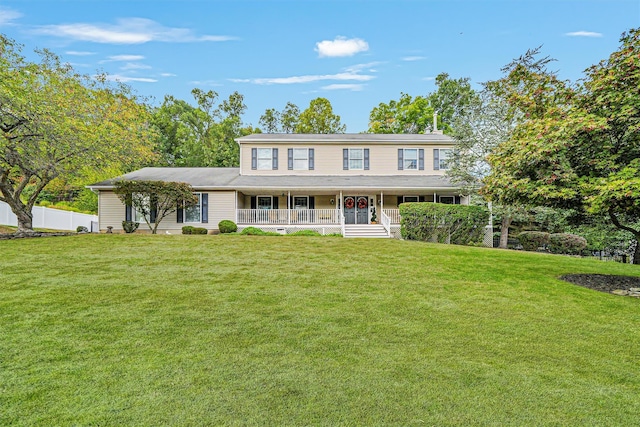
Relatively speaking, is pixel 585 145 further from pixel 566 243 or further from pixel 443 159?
pixel 443 159

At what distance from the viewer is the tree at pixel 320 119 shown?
36.2 metres

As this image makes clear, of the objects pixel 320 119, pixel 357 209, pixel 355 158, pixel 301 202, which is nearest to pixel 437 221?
pixel 357 209

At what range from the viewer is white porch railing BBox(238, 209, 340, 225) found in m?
18.7

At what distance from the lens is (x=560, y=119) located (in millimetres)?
7477

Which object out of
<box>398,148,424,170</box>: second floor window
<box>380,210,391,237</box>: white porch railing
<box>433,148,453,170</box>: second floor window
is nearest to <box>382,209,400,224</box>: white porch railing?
<box>380,210,391,237</box>: white porch railing

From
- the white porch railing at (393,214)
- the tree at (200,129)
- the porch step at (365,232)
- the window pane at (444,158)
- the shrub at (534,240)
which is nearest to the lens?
the porch step at (365,232)

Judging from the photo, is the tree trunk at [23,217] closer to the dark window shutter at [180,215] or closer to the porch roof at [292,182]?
the porch roof at [292,182]

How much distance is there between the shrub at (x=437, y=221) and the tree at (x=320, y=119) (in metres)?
21.5

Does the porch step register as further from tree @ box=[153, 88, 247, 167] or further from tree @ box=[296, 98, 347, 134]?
tree @ box=[296, 98, 347, 134]

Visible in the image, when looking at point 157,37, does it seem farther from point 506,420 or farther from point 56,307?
point 506,420

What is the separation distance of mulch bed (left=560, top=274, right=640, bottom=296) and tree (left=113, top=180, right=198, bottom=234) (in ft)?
50.3

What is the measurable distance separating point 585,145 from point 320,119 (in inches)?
1204

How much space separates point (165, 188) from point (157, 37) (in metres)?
8.50

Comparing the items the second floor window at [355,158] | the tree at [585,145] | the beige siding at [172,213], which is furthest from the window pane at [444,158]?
the beige siding at [172,213]
